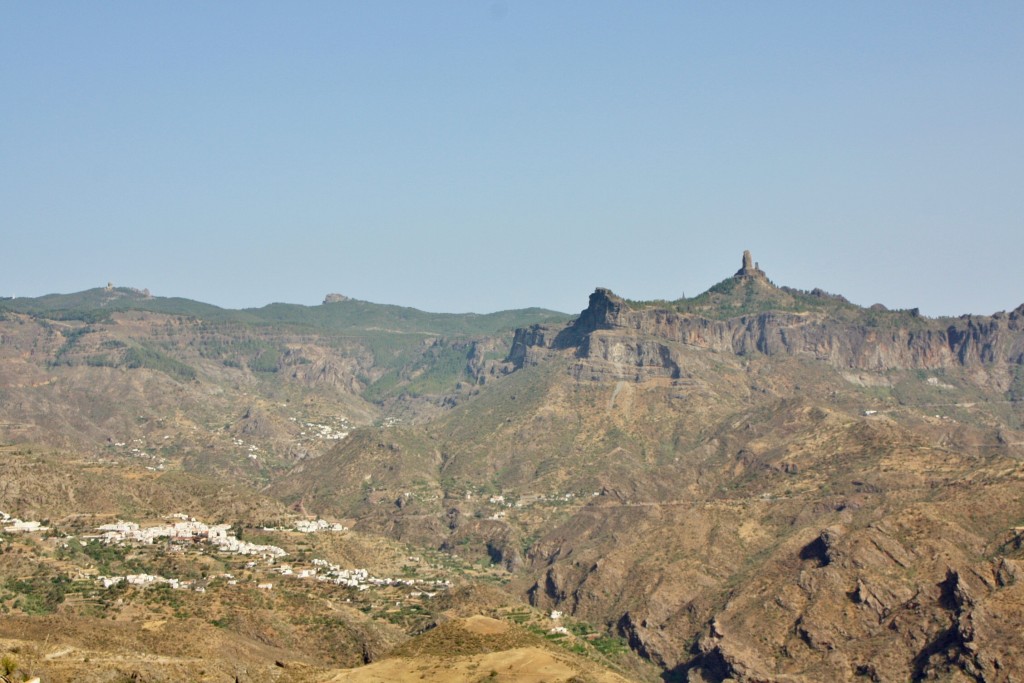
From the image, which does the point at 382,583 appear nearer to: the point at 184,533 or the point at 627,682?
the point at 184,533

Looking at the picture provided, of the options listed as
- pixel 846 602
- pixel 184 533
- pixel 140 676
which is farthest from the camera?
pixel 184 533

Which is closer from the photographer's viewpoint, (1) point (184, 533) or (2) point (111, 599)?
(2) point (111, 599)

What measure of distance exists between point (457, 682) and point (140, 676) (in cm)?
2728

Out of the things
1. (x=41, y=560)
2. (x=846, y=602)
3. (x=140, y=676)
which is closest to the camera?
(x=140, y=676)

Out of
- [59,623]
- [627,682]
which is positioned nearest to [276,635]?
[59,623]

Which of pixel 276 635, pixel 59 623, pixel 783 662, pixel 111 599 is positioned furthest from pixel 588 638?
pixel 59 623

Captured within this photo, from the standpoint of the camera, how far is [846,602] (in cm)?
18138

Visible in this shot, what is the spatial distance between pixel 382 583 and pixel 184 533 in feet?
87.9

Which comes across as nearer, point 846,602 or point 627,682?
point 627,682

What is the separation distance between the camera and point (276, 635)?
14975cm

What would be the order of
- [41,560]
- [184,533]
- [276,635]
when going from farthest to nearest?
1. [184,533]
2. [41,560]
3. [276,635]

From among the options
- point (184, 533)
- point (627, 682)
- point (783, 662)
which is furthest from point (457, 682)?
point (184, 533)

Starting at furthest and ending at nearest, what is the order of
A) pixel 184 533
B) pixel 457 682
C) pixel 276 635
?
pixel 184 533, pixel 276 635, pixel 457 682

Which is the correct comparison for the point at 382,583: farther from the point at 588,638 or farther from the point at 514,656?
the point at 514,656
